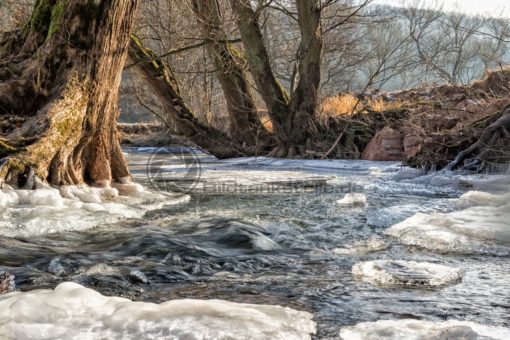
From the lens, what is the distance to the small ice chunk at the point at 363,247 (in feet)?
10.7

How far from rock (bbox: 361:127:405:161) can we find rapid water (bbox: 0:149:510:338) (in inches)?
247

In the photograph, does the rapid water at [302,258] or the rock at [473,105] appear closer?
the rapid water at [302,258]

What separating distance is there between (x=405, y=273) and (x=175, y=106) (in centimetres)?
970

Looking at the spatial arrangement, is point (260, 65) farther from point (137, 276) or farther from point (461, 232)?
point (137, 276)

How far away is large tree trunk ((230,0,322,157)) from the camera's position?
1096cm

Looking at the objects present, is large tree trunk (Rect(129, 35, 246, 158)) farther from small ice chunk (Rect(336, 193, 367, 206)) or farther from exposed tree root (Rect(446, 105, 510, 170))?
small ice chunk (Rect(336, 193, 367, 206))

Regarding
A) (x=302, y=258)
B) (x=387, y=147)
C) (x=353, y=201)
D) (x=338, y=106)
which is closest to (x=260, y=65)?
(x=338, y=106)

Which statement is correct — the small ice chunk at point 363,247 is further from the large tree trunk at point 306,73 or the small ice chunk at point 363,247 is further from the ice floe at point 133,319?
the large tree trunk at point 306,73

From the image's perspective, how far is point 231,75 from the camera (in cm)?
1254

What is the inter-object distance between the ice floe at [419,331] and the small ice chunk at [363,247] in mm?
1319

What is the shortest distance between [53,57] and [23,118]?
649mm

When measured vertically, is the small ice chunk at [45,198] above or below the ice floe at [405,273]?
above

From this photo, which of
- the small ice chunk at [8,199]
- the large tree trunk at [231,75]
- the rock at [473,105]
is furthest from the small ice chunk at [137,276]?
the large tree trunk at [231,75]

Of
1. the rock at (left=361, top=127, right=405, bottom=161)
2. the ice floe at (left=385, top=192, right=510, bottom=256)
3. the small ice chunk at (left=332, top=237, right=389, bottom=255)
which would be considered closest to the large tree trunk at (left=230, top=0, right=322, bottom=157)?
the rock at (left=361, top=127, right=405, bottom=161)
